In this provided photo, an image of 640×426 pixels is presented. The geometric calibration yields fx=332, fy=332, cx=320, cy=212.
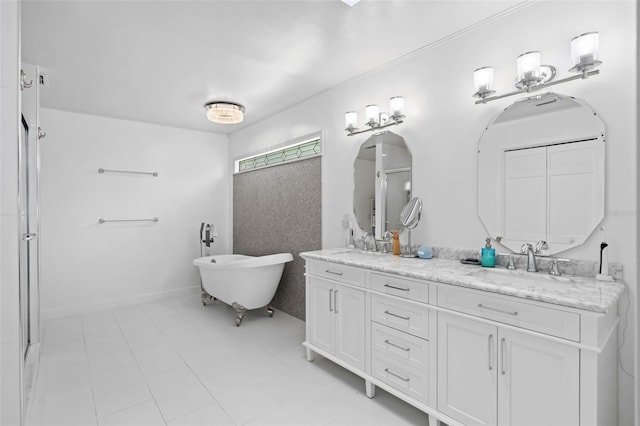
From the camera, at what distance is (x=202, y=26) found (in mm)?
2254

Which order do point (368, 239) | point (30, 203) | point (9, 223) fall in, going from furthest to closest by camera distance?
point (368, 239) → point (30, 203) → point (9, 223)

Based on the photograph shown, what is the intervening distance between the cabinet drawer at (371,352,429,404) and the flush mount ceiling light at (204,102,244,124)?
115 inches

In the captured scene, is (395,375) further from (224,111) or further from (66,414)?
(224,111)

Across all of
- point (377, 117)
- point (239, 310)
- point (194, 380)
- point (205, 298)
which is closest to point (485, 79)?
point (377, 117)

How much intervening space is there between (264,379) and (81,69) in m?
3.04

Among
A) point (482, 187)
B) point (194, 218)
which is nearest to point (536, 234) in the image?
point (482, 187)

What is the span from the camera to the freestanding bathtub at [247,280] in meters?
3.50

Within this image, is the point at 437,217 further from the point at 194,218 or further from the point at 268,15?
the point at 194,218

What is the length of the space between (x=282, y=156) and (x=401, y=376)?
2902mm

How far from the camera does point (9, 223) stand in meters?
1.24

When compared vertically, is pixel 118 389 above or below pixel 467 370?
below

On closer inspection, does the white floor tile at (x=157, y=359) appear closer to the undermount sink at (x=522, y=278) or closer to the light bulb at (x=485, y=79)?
the undermount sink at (x=522, y=278)

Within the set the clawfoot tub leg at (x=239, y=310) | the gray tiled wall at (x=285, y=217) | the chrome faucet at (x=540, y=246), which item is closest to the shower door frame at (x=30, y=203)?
the clawfoot tub leg at (x=239, y=310)

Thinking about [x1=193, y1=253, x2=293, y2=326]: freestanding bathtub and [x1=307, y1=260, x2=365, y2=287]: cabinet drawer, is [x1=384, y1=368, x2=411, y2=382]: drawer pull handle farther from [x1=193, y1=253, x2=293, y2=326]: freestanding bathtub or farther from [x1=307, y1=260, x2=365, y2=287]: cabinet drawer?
[x1=193, y1=253, x2=293, y2=326]: freestanding bathtub
